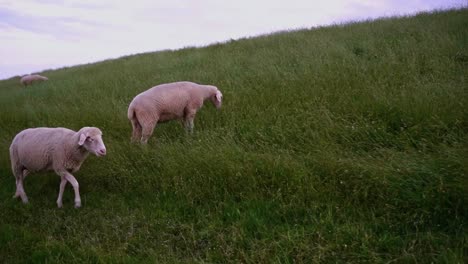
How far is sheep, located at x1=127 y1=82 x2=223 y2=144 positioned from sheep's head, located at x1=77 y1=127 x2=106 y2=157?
91 cm

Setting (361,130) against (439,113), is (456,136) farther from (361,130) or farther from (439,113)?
(361,130)

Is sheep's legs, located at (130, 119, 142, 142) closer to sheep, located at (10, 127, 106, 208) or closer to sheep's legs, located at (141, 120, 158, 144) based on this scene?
sheep's legs, located at (141, 120, 158, 144)

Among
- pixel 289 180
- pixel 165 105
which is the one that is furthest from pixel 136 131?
pixel 289 180

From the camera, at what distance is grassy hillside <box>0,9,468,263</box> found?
3.25 m

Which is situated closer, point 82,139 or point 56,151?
point 82,139

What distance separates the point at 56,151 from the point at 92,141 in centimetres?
61

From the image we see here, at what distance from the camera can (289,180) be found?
4.06 meters

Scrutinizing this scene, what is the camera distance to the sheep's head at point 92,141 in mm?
4797

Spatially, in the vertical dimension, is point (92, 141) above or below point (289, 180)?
above

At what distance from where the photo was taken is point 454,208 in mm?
3156

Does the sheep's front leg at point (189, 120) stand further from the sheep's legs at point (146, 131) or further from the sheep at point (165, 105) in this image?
the sheep's legs at point (146, 131)

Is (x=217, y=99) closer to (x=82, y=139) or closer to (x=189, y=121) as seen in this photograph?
(x=189, y=121)

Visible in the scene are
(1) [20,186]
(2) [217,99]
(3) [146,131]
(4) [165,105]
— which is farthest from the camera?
Result: (2) [217,99]

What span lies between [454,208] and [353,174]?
0.96 meters
